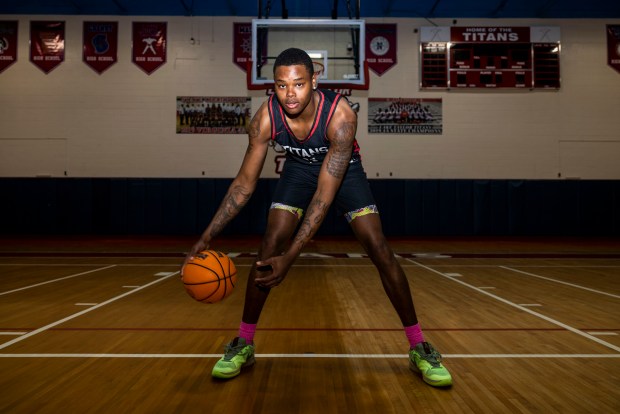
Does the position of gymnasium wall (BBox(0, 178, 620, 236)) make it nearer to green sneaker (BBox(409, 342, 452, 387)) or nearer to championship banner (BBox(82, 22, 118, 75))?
→ championship banner (BBox(82, 22, 118, 75))

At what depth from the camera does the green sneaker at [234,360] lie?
2.20 meters

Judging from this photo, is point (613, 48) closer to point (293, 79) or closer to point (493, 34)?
point (493, 34)

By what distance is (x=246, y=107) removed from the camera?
12.6 m

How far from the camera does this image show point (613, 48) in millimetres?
12578

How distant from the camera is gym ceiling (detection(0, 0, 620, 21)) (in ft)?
39.0

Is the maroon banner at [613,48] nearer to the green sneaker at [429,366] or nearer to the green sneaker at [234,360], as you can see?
the green sneaker at [429,366]

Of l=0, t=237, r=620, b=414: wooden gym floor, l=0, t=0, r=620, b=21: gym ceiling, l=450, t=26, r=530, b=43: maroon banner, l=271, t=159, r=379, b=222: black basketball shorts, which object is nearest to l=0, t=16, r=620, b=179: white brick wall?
l=0, t=0, r=620, b=21: gym ceiling

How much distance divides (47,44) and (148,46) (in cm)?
279

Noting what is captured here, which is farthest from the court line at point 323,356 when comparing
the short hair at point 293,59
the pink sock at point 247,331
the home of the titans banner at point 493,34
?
the home of the titans banner at point 493,34

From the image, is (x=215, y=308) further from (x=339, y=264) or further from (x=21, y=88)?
(x=21, y=88)

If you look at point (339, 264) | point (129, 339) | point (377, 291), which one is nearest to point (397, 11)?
point (339, 264)

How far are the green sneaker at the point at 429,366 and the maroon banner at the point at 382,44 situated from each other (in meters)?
11.3

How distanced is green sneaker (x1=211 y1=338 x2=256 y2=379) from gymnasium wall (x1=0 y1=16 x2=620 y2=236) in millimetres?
10168

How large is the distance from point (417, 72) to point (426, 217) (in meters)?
4.04
